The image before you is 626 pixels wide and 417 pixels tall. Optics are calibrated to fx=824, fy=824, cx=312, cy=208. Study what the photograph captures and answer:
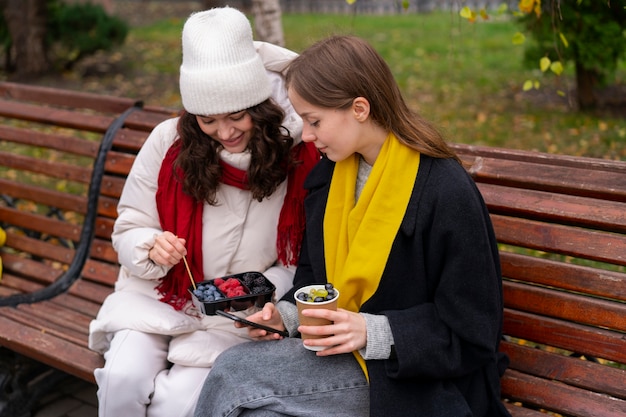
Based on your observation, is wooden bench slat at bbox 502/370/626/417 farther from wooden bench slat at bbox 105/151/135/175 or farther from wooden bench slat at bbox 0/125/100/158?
wooden bench slat at bbox 0/125/100/158

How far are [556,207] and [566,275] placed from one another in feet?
0.79

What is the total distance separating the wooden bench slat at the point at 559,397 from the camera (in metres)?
2.66

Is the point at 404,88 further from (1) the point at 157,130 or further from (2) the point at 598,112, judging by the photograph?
(1) the point at 157,130

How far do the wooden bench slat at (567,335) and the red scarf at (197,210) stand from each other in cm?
83

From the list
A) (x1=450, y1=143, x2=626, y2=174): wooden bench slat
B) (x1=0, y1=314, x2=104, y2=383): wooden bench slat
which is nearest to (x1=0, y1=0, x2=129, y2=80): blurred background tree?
(x1=0, y1=314, x2=104, y2=383): wooden bench slat

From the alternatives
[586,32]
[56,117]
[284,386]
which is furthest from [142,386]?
[586,32]

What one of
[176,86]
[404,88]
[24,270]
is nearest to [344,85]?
[24,270]

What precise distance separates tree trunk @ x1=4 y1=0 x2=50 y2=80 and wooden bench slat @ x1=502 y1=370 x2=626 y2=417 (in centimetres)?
916

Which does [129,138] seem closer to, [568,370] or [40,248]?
[40,248]

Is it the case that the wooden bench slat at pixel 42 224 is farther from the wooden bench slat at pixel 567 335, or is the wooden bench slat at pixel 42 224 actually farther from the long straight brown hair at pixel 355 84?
the wooden bench slat at pixel 567 335

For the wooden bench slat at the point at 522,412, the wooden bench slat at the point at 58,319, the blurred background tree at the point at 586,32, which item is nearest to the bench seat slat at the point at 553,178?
the wooden bench slat at the point at 522,412

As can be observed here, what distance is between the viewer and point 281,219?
A: 3.11 metres

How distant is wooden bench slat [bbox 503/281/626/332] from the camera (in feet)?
8.92

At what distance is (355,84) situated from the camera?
2494 mm
